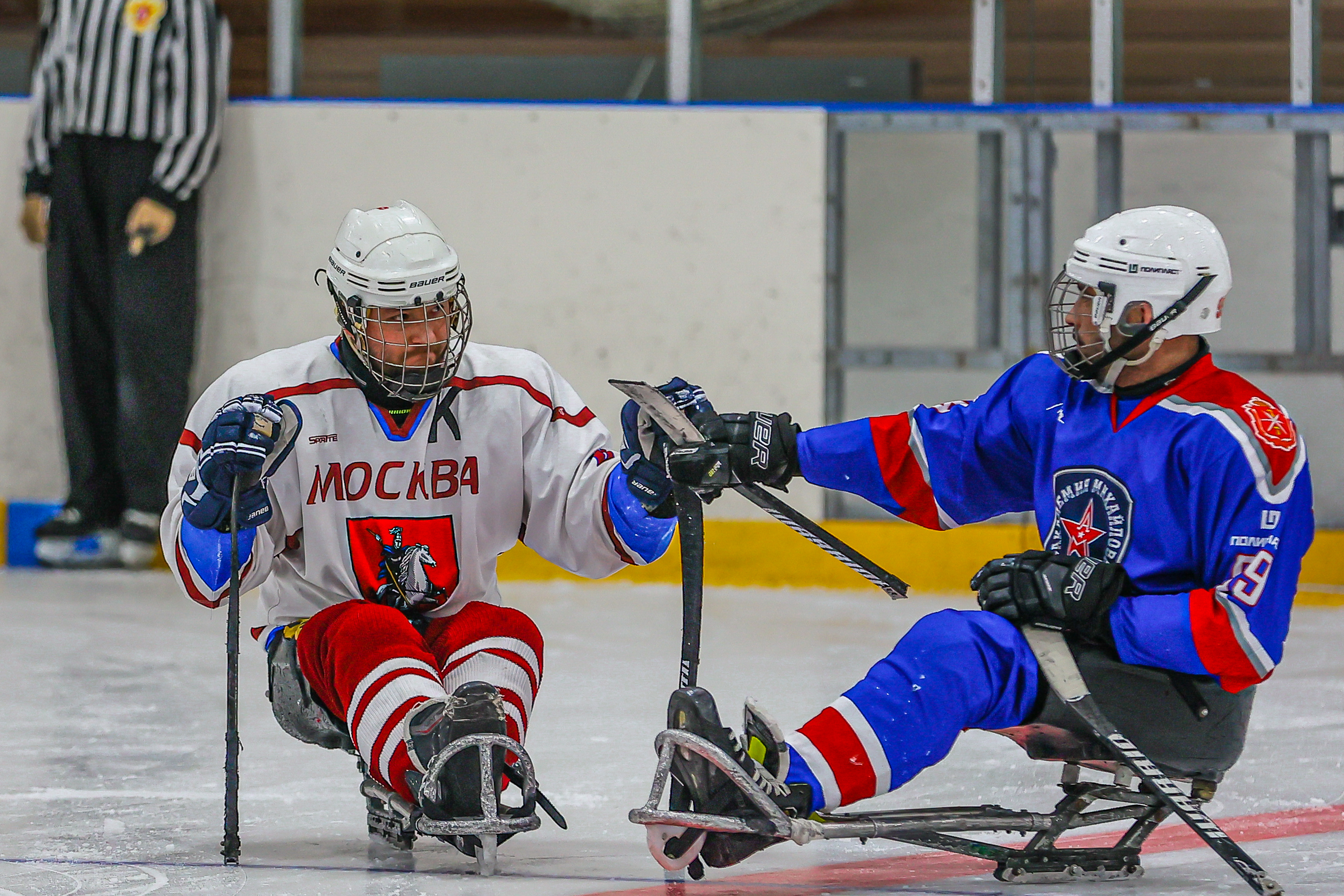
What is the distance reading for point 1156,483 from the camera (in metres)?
2.28

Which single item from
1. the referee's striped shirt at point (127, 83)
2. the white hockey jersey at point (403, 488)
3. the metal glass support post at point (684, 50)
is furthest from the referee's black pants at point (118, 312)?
the white hockey jersey at point (403, 488)

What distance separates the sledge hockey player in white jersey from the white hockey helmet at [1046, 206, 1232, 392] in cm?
60

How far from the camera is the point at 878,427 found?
2.59 metres

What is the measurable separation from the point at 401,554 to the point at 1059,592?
3.08ft

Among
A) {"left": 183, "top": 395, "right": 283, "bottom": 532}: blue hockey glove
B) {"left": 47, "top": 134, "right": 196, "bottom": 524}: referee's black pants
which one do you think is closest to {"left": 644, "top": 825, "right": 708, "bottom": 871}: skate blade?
{"left": 183, "top": 395, "right": 283, "bottom": 532}: blue hockey glove

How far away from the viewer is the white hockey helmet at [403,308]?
2479 millimetres

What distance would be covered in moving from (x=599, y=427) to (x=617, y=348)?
311 centimetres

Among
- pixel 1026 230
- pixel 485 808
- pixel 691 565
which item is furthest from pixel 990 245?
pixel 485 808

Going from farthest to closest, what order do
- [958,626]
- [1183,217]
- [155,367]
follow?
[155,367], [1183,217], [958,626]

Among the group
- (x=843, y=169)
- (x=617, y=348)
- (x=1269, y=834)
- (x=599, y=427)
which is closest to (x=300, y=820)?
(x=599, y=427)

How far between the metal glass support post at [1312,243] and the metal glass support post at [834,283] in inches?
57.0

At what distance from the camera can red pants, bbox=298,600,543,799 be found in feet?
7.58

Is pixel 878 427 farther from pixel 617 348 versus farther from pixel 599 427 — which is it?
pixel 617 348

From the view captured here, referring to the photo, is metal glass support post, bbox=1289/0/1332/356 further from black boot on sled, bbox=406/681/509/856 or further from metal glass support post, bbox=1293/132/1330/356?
black boot on sled, bbox=406/681/509/856
